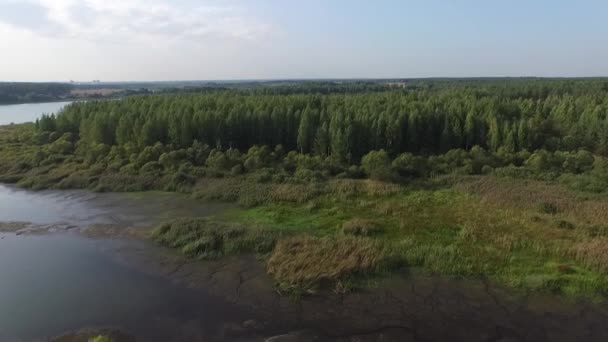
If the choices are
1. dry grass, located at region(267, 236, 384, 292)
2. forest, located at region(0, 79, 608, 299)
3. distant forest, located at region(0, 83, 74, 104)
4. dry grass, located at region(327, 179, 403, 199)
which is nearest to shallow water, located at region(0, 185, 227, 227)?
forest, located at region(0, 79, 608, 299)

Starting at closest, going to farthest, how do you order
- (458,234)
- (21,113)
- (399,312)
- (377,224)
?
(399,312) → (458,234) → (377,224) → (21,113)

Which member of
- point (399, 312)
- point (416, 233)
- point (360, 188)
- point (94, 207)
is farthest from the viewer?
point (360, 188)

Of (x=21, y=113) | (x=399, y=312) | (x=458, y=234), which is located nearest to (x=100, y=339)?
(x=399, y=312)

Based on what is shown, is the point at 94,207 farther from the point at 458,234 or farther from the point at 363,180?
the point at 458,234

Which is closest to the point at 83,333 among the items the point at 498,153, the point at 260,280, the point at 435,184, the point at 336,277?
the point at 260,280

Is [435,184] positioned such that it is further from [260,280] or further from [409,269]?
[260,280]

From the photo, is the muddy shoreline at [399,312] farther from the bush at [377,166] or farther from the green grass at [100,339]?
the bush at [377,166]

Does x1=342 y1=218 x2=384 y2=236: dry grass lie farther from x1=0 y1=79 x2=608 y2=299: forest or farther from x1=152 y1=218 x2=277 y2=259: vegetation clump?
x1=152 y1=218 x2=277 y2=259: vegetation clump
